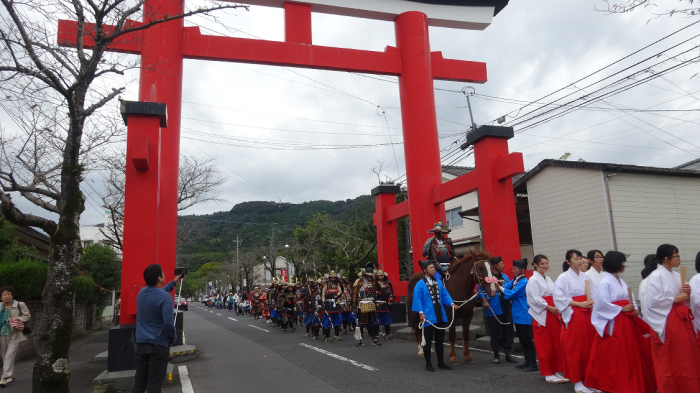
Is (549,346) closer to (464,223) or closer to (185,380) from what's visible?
(185,380)

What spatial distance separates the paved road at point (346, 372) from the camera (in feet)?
21.5

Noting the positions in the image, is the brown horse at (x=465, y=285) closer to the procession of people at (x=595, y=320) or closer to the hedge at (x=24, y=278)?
the procession of people at (x=595, y=320)

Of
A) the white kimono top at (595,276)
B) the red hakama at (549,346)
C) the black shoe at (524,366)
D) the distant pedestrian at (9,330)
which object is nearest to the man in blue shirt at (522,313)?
the black shoe at (524,366)

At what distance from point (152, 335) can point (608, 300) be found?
5.27 meters

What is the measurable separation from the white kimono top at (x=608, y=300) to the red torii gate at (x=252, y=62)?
5069 millimetres

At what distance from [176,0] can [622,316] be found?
38.8 ft

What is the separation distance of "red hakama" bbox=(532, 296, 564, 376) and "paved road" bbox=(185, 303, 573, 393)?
27 centimetres

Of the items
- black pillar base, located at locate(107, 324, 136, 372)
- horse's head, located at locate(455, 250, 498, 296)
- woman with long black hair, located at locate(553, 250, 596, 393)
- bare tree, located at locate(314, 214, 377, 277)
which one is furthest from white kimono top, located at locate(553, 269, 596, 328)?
bare tree, located at locate(314, 214, 377, 277)

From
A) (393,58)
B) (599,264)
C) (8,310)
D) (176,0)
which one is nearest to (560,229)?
(393,58)

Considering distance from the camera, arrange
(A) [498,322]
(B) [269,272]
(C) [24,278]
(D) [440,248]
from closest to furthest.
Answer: (A) [498,322] → (D) [440,248] → (C) [24,278] → (B) [269,272]

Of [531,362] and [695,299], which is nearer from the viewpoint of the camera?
[695,299]

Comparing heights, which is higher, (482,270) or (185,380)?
(482,270)

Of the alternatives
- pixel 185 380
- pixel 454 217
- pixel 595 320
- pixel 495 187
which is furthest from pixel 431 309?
pixel 454 217

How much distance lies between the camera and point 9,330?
8.40m
